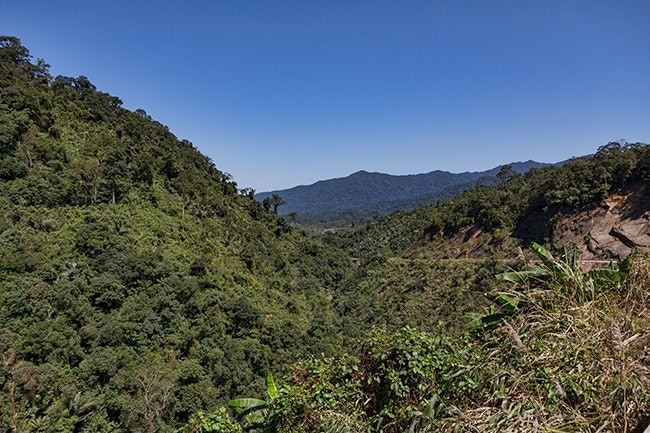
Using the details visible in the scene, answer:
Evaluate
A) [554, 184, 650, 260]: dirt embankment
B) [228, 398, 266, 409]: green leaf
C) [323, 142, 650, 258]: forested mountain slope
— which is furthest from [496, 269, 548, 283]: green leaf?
[554, 184, 650, 260]: dirt embankment

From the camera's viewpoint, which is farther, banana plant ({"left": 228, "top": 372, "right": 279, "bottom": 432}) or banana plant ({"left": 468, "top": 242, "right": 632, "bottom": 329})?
banana plant ({"left": 228, "top": 372, "right": 279, "bottom": 432})

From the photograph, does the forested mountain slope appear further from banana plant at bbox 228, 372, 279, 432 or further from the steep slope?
banana plant at bbox 228, 372, 279, 432

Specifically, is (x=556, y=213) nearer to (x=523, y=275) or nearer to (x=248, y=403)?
(x=523, y=275)

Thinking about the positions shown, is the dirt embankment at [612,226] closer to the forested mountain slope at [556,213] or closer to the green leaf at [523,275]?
the forested mountain slope at [556,213]

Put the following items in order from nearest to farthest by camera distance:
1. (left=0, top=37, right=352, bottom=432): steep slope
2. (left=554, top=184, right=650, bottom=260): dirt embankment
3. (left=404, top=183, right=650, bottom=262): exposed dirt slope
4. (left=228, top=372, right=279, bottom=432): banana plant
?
(left=228, top=372, right=279, bottom=432): banana plant
(left=0, top=37, right=352, bottom=432): steep slope
(left=554, top=184, right=650, bottom=260): dirt embankment
(left=404, top=183, right=650, bottom=262): exposed dirt slope

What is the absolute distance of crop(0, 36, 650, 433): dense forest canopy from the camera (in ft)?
8.87

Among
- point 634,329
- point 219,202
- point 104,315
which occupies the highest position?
point 219,202

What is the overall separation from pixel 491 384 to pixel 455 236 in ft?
141

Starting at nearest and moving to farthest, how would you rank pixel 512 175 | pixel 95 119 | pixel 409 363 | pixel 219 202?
pixel 409 363
pixel 95 119
pixel 219 202
pixel 512 175

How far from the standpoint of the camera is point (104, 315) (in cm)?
2045

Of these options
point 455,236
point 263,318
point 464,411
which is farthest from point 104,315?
point 455,236

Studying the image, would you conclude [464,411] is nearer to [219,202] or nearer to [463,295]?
[463,295]

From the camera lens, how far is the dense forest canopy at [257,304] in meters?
2.71

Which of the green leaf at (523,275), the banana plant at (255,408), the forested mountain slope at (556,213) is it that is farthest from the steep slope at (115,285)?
the green leaf at (523,275)
